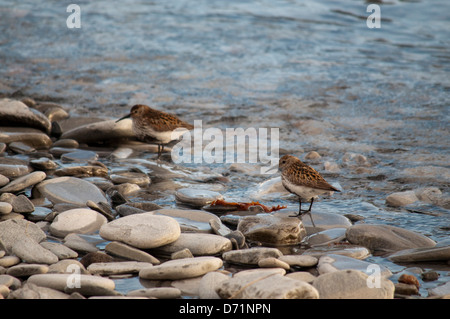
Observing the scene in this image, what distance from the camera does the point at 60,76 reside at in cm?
1392

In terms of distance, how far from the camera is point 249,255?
5473 millimetres

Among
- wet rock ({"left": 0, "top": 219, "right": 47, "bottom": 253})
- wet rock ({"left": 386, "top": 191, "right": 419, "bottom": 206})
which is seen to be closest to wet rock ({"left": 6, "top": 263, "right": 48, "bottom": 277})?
wet rock ({"left": 0, "top": 219, "right": 47, "bottom": 253})

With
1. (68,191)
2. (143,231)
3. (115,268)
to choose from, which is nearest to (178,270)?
(115,268)

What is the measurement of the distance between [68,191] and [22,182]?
523 millimetres

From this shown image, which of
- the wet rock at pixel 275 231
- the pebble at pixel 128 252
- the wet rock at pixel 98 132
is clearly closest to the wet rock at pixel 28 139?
the wet rock at pixel 98 132

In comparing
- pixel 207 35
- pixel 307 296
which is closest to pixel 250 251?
pixel 307 296

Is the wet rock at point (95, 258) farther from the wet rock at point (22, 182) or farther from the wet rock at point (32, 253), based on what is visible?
the wet rock at point (22, 182)

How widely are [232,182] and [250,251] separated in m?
2.70

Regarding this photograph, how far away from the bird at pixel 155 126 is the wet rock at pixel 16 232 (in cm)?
344

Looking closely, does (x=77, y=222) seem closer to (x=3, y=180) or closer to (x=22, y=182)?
(x=22, y=182)

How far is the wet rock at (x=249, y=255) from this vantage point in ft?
17.9

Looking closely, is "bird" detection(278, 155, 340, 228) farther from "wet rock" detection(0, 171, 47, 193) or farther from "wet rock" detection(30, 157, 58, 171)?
"wet rock" detection(30, 157, 58, 171)

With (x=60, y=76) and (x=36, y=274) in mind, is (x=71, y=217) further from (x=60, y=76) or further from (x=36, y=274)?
(x=60, y=76)

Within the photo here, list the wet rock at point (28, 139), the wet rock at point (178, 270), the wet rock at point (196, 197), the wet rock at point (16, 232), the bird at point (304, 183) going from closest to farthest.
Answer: the wet rock at point (178, 270) → the wet rock at point (16, 232) → the bird at point (304, 183) → the wet rock at point (196, 197) → the wet rock at point (28, 139)
